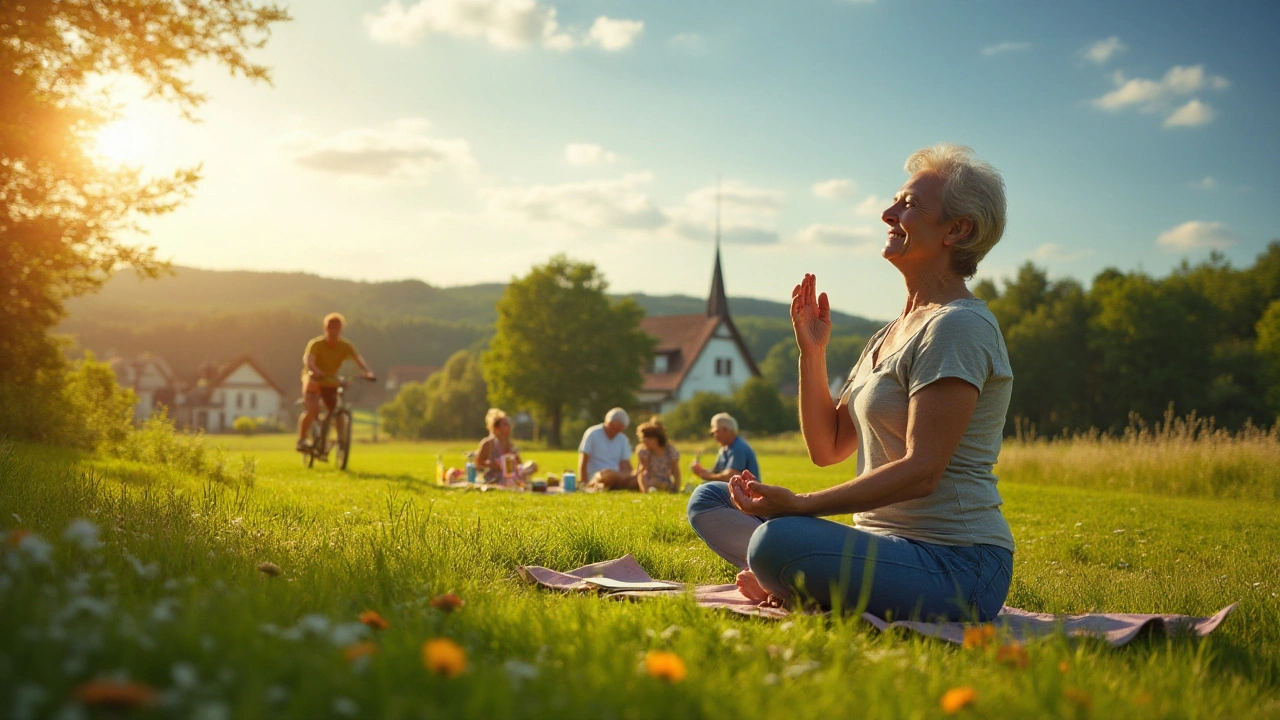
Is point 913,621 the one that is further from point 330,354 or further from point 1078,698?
point 330,354

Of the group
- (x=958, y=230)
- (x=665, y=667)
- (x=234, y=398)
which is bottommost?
(x=234, y=398)

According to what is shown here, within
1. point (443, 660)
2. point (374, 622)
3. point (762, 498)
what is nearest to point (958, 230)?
point (762, 498)

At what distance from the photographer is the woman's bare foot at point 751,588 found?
4188 millimetres

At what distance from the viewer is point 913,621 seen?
366cm

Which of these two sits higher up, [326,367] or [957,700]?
[326,367]

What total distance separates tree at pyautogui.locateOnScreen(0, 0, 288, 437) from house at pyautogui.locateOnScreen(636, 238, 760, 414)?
51750 mm

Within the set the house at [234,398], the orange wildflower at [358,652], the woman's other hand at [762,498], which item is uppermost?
the woman's other hand at [762,498]

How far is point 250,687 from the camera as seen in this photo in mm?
1807

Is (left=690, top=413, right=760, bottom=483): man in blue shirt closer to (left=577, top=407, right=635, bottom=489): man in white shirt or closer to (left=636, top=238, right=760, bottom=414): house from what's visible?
(left=577, top=407, right=635, bottom=489): man in white shirt

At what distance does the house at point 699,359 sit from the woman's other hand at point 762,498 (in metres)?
60.3

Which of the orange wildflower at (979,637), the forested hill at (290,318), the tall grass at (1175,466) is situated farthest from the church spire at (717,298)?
the orange wildflower at (979,637)

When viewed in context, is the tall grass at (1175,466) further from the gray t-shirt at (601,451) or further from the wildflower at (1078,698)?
the wildflower at (1078,698)

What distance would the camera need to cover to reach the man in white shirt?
15.0 metres

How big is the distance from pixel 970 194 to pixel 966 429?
95 cm
